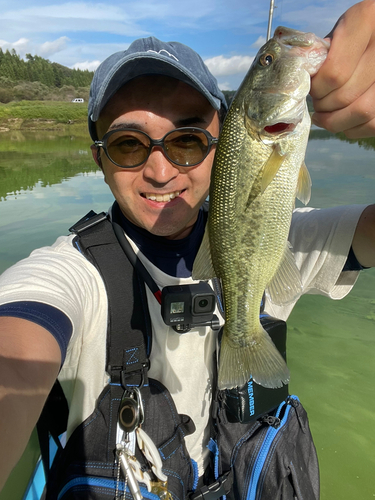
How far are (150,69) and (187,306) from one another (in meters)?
1.35

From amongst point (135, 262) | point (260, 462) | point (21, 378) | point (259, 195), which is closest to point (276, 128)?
point (259, 195)

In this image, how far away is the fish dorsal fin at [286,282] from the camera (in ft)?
4.84

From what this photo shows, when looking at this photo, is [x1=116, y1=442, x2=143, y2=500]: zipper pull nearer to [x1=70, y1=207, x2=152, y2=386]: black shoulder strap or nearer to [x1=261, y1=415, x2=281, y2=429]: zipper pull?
[x1=70, y1=207, x2=152, y2=386]: black shoulder strap

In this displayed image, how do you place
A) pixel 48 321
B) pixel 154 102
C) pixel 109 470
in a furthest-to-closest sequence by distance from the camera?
1. pixel 154 102
2. pixel 109 470
3. pixel 48 321

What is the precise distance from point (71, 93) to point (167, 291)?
8923 cm

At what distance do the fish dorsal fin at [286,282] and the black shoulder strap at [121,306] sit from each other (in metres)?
0.70

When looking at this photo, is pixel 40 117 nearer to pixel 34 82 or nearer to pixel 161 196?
pixel 34 82

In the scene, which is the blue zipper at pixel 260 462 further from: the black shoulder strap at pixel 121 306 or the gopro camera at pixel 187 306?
the black shoulder strap at pixel 121 306

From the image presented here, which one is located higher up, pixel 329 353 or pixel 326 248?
pixel 326 248

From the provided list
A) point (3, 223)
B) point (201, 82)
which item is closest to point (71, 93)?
point (3, 223)

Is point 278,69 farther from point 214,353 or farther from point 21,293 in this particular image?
point 214,353

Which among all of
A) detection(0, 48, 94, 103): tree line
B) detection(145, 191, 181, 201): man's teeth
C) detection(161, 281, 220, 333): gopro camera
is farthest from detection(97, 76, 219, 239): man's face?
detection(0, 48, 94, 103): tree line

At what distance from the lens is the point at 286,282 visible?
150 centimetres

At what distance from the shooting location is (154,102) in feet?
6.01
